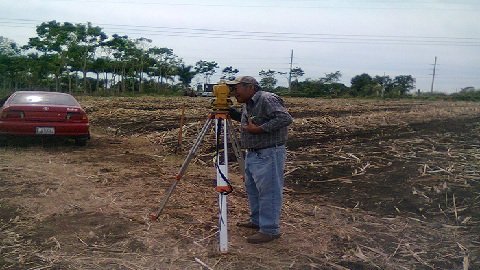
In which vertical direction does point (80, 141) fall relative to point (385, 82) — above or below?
below

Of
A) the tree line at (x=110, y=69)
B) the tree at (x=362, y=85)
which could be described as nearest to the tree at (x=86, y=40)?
the tree line at (x=110, y=69)

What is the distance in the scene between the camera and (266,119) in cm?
446

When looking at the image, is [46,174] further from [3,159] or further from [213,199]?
[213,199]

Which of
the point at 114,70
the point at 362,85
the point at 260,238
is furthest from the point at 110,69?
the point at 260,238

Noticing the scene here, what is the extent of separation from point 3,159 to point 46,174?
1695 mm

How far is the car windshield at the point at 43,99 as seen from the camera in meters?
9.69

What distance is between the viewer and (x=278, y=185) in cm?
453

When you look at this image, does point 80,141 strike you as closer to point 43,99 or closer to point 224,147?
point 43,99

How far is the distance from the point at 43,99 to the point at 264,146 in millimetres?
7202

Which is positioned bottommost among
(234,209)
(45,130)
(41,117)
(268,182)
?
(234,209)

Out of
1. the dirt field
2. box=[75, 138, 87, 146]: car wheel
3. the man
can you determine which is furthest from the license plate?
the man

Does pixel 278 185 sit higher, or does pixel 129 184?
pixel 278 185

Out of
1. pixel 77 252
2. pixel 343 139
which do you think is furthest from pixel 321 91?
pixel 77 252

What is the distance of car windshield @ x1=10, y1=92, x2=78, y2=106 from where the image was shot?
969 centimetres
